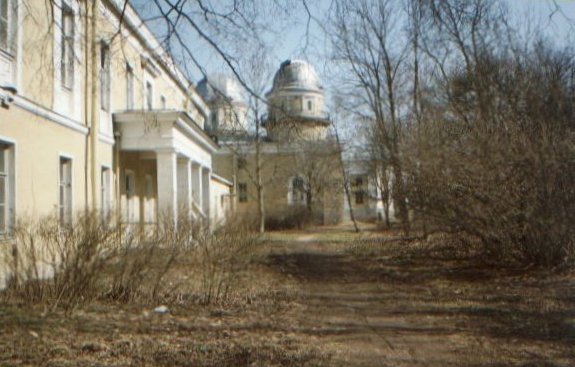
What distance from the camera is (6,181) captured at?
1077 centimetres

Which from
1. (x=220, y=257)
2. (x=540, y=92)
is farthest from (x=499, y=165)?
(x=220, y=257)

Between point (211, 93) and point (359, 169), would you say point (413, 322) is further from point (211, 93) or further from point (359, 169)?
point (359, 169)

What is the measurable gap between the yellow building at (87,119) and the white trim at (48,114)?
2 centimetres

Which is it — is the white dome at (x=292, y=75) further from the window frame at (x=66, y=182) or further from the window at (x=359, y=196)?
the window at (x=359, y=196)

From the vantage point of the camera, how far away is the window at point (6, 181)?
10672 mm

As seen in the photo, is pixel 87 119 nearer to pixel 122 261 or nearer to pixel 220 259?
pixel 220 259

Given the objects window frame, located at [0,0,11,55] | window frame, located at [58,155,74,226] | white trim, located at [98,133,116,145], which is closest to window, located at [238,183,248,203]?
white trim, located at [98,133,116,145]

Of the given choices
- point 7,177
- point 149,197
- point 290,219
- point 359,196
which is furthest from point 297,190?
point 7,177

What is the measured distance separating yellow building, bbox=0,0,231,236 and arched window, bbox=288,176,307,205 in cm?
2067

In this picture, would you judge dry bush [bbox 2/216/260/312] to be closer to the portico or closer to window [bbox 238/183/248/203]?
the portico

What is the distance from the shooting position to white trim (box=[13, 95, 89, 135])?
11125mm

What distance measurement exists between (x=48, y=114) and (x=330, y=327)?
7902 millimetres

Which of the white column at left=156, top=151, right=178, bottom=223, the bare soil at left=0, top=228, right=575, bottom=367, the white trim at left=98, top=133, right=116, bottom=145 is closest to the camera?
the bare soil at left=0, top=228, right=575, bottom=367

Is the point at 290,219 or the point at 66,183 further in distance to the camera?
the point at 290,219
